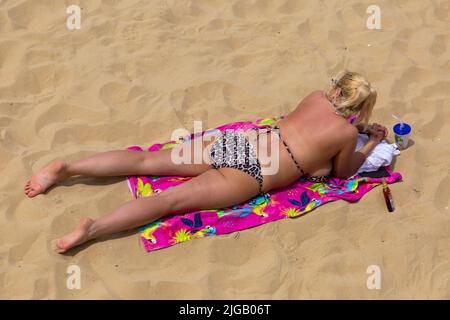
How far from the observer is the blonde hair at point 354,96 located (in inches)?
138

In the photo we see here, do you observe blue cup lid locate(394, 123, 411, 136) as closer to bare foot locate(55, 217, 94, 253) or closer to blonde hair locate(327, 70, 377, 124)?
blonde hair locate(327, 70, 377, 124)

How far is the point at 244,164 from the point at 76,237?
1.15m

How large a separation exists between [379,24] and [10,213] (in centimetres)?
372

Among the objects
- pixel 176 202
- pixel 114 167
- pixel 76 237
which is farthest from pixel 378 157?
pixel 76 237

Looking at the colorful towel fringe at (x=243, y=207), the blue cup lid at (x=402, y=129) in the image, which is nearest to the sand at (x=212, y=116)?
the colorful towel fringe at (x=243, y=207)

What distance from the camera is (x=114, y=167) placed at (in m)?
3.77

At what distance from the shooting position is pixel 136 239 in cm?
357

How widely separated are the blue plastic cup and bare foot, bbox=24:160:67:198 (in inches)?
94.3

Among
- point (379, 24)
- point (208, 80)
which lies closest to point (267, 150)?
point (208, 80)

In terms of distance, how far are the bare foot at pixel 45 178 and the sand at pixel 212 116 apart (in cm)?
8

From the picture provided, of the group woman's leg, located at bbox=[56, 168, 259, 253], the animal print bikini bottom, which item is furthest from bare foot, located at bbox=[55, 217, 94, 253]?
the animal print bikini bottom

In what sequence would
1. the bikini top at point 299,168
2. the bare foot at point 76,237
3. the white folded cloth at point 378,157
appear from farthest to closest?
the white folded cloth at point 378,157 < the bikini top at point 299,168 < the bare foot at point 76,237

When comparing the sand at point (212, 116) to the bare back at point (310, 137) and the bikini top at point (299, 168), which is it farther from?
the bare back at point (310, 137)

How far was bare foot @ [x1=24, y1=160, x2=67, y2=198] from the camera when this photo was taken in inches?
146
